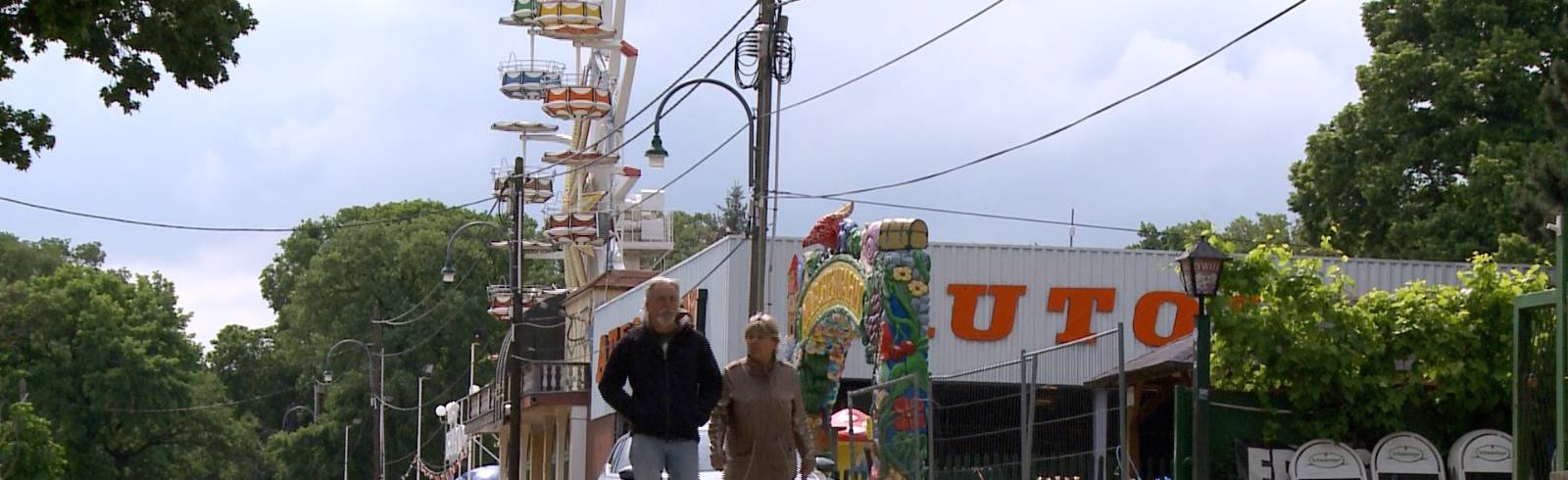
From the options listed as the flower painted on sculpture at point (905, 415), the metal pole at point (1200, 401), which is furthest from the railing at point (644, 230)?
the metal pole at point (1200, 401)

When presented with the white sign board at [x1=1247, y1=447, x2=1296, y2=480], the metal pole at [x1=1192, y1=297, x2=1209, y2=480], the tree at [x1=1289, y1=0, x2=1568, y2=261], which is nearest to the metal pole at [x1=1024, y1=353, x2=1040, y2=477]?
the metal pole at [x1=1192, y1=297, x2=1209, y2=480]

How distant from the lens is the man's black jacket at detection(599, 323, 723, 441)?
1134 cm

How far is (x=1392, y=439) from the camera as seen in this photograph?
1723 centimetres

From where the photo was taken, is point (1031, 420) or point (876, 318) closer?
point (1031, 420)

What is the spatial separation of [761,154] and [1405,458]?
1031 cm

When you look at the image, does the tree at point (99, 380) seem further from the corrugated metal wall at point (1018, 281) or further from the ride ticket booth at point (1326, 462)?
the ride ticket booth at point (1326, 462)

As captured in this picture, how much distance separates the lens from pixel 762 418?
11633mm

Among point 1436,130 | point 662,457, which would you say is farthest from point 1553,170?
point 1436,130

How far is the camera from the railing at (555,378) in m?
46.4

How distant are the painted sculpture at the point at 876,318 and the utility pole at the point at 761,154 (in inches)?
33.3

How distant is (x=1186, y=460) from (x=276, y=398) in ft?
280

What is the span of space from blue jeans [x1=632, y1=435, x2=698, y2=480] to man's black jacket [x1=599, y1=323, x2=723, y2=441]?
0.18 ft

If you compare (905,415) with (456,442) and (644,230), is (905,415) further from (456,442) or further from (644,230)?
(456,442)

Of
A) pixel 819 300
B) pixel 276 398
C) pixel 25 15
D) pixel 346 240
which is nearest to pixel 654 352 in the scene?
pixel 25 15
